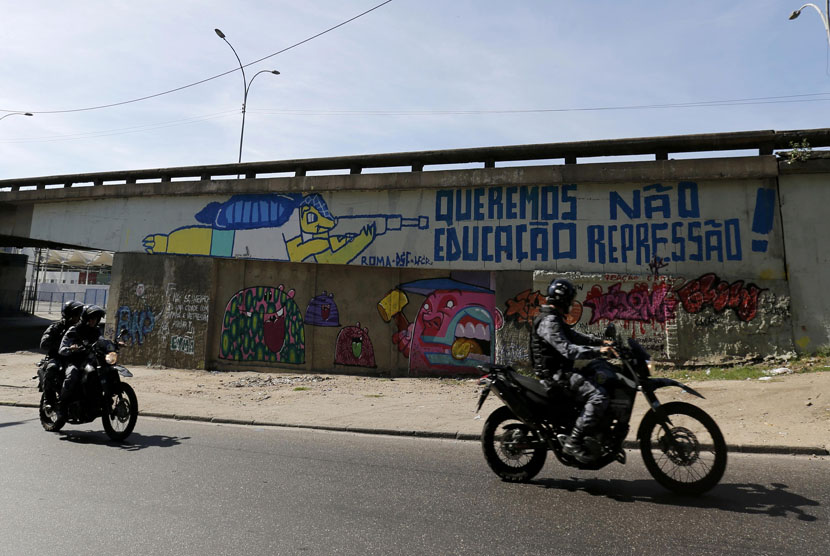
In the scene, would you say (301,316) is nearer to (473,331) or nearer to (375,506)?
(473,331)

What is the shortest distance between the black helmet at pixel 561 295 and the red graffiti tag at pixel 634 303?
23.2 feet

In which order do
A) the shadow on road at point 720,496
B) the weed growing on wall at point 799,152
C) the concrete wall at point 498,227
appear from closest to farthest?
the shadow on road at point 720,496, the weed growing on wall at point 799,152, the concrete wall at point 498,227

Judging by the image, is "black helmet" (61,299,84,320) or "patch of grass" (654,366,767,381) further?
"patch of grass" (654,366,767,381)

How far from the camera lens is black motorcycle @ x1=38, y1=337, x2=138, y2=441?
6.81 m

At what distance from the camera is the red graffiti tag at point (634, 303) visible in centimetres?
1108

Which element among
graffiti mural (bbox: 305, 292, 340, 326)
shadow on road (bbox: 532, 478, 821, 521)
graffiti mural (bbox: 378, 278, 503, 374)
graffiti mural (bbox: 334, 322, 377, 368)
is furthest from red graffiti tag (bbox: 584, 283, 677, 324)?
shadow on road (bbox: 532, 478, 821, 521)

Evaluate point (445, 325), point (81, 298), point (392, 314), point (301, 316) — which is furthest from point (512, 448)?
point (81, 298)

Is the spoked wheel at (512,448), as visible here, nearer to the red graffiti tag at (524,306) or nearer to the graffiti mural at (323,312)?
the red graffiti tag at (524,306)

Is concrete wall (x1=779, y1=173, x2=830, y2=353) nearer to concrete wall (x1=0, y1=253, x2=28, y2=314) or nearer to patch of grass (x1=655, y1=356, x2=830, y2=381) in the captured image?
patch of grass (x1=655, y1=356, x2=830, y2=381)

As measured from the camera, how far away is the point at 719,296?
35.7 ft

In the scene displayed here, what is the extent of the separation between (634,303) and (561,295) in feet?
23.8

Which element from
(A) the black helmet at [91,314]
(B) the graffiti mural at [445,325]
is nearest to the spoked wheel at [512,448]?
(A) the black helmet at [91,314]

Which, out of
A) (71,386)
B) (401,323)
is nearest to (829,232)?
(401,323)

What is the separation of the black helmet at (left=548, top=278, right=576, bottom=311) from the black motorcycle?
5324 mm
